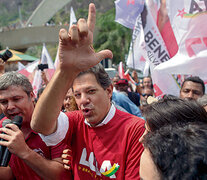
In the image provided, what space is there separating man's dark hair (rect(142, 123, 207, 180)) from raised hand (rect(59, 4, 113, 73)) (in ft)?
1.59

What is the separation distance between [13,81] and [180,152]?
1.39m

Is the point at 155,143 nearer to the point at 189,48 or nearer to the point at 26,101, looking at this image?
the point at 26,101

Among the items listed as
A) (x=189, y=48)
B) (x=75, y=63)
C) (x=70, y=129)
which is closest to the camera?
(x=75, y=63)

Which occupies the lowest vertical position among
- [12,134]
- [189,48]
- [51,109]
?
[12,134]

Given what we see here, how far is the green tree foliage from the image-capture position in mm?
26906

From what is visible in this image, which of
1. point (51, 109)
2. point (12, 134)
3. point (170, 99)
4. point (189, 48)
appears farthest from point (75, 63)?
point (189, 48)

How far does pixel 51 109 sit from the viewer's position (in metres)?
1.27

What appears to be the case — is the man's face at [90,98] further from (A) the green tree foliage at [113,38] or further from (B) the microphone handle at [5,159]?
(A) the green tree foliage at [113,38]

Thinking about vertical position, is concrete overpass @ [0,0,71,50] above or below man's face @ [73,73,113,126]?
above

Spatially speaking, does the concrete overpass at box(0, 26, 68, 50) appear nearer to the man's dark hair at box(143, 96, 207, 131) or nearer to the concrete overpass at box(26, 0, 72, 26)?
the concrete overpass at box(26, 0, 72, 26)

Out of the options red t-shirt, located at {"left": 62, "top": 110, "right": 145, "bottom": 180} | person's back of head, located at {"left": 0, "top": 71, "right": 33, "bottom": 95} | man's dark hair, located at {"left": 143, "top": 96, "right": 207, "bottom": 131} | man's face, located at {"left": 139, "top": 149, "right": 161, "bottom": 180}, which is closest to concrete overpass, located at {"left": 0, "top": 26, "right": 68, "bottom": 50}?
person's back of head, located at {"left": 0, "top": 71, "right": 33, "bottom": 95}

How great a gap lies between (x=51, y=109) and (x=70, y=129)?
458mm

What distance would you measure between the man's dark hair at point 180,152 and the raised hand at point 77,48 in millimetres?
483

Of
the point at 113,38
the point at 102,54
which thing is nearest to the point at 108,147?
the point at 102,54
